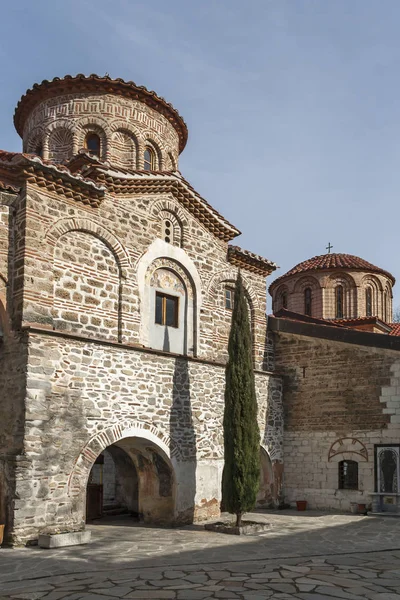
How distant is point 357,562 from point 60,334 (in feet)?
20.3

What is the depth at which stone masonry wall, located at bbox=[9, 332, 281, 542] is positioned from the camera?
10.0 m

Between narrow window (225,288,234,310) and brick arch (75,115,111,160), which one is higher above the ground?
brick arch (75,115,111,160)

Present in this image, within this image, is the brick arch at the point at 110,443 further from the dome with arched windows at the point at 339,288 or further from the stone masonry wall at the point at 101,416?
the dome with arched windows at the point at 339,288

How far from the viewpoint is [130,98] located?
1647 centimetres

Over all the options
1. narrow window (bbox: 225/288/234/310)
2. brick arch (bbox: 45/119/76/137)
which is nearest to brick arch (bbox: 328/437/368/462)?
narrow window (bbox: 225/288/234/310)

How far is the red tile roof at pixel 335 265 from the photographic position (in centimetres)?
2384

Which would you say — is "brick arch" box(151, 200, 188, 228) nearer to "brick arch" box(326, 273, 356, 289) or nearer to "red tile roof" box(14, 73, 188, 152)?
"red tile roof" box(14, 73, 188, 152)

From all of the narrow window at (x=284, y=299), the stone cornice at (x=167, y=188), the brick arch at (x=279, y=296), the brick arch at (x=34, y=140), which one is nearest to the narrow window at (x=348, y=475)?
the stone cornice at (x=167, y=188)

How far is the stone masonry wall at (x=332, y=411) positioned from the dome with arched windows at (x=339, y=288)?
8190mm

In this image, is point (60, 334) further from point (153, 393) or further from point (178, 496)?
point (178, 496)

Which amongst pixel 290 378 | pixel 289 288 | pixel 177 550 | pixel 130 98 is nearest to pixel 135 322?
pixel 177 550

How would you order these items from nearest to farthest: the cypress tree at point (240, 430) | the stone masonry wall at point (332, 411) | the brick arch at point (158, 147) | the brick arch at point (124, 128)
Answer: the cypress tree at point (240, 430)
the stone masonry wall at point (332, 411)
the brick arch at point (124, 128)
the brick arch at point (158, 147)

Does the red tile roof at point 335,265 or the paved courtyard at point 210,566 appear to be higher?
the red tile roof at point 335,265

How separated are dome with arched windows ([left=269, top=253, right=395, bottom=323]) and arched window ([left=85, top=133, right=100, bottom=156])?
36.7 feet
